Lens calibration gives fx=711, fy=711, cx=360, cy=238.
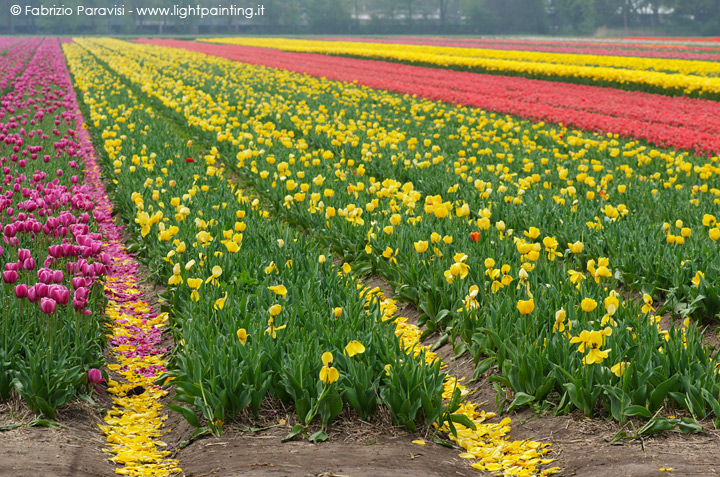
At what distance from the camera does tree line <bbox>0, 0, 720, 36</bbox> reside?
97.9m

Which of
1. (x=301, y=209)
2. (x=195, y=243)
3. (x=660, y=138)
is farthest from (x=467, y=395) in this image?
(x=660, y=138)

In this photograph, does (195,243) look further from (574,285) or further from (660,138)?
(660,138)

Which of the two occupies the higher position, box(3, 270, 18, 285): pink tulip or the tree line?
the tree line

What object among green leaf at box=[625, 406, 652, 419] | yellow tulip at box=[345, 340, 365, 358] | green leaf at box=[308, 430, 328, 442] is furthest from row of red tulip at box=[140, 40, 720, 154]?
green leaf at box=[308, 430, 328, 442]

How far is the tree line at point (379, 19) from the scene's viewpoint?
97.9 meters

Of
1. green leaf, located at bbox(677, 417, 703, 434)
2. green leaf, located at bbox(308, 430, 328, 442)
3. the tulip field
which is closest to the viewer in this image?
green leaf, located at bbox(677, 417, 703, 434)

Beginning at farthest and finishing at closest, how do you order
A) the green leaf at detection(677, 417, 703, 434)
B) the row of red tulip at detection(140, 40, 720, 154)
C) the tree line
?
the tree line
the row of red tulip at detection(140, 40, 720, 154)
the green leaf at detection(677, 417, 703, 434)

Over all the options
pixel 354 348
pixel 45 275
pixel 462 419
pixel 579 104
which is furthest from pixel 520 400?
pixel 579 104

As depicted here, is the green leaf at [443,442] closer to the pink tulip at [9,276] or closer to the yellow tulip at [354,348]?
the yellow tulip at [354,348]

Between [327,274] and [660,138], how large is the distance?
9083 mm

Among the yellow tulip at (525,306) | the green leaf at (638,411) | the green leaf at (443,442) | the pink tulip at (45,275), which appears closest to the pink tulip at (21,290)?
the pink tulip at (45,275)

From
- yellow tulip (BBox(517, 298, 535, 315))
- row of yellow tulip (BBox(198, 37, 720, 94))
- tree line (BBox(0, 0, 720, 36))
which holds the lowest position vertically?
yellow tulip (BBox(517, 298, 535, 315))

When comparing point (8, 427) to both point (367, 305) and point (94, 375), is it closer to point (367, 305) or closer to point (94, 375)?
point (94, 375)

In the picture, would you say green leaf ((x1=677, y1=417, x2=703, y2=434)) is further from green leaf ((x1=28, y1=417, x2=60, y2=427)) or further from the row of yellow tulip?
the row of yellow tulip
